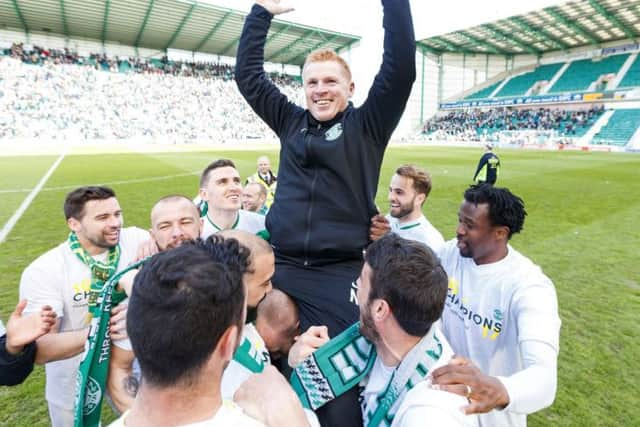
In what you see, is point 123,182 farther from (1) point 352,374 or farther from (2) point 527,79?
(2) point 527,79

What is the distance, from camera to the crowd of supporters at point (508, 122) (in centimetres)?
4606

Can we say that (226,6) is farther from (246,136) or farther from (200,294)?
(200,294)

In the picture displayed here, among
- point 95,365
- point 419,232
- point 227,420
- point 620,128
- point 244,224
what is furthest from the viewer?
point 620,128

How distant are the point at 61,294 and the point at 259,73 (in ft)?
7.03

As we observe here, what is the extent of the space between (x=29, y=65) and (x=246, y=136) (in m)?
25.8

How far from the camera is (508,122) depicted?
5241cm

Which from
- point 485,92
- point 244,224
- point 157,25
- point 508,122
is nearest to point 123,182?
point 244,224

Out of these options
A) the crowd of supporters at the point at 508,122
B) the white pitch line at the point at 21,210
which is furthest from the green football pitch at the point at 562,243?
the crowd of supporters at the point at 508,122

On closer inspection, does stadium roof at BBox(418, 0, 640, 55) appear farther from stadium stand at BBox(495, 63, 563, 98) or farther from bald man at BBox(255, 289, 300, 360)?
bald man at BBox(255, 289, 300, 360)

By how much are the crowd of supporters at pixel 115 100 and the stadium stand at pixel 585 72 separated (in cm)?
3650

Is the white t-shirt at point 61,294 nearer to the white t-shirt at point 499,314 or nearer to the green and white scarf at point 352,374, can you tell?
the green and white scarf at point 352,374

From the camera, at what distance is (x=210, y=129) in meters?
49.4

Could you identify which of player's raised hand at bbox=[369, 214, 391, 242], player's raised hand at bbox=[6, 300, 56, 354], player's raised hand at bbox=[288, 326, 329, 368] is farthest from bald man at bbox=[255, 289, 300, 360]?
player's raised hand at bbox=[6, 300, 56, 354]

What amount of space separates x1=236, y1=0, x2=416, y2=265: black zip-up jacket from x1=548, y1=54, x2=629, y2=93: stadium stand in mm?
58969
